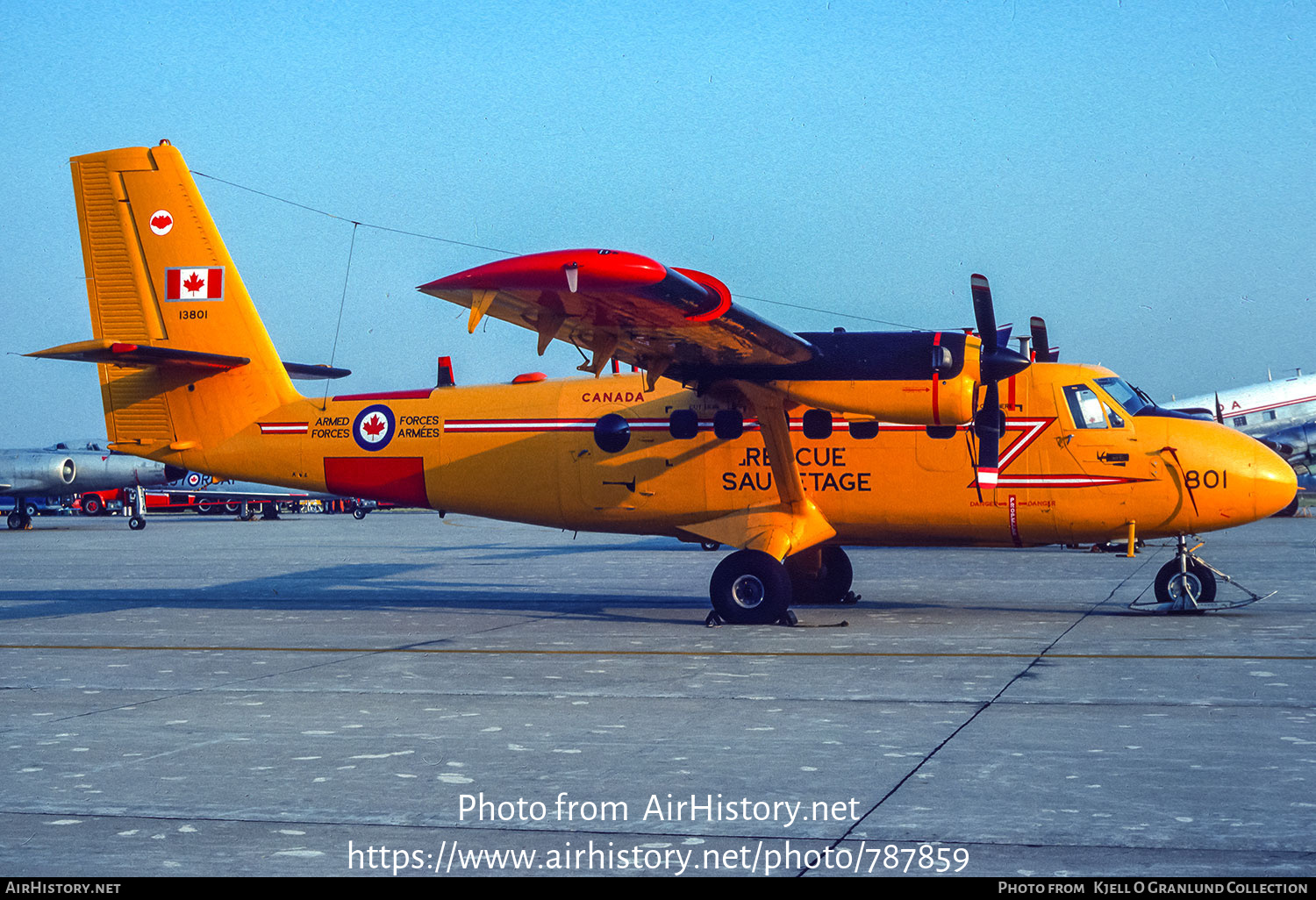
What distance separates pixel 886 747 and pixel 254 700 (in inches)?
194

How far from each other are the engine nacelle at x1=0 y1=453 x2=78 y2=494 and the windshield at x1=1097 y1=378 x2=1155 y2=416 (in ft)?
148

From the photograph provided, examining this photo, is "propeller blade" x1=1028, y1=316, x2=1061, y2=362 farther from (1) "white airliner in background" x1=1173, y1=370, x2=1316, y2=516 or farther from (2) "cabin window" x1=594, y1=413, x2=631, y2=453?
(1) "white airliner in background" x1=1173, y1=370, x2=1316, y2=516

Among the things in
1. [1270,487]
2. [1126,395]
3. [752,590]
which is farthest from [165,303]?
[1270,487]

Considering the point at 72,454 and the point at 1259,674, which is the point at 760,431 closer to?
the point at 1259,674

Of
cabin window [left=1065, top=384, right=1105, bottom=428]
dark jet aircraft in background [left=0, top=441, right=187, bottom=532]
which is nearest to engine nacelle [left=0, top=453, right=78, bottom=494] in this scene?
dark jet aircraft in background [left=0, top=441, right=187, bottom=532]

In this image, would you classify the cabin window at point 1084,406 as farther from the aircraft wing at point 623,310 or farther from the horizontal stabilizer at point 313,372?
the horizontal stabilizer at point 313,372

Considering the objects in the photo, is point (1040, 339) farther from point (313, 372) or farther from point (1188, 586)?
point (313, 372)

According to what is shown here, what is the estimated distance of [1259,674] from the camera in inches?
379

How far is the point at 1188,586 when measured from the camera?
47.0 feet

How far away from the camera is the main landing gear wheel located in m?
14.2

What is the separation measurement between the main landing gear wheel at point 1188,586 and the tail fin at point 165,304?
1194cm

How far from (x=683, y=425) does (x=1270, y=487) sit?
6.99 meters

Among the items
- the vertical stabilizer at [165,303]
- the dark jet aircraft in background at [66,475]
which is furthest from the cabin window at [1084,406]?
the dark jet aircraft in background at [66,475]

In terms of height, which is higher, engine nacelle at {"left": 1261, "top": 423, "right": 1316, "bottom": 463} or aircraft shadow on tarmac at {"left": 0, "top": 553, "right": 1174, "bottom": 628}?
engine nacelle at {"left": 1261, "top": 423, "right": 1316, "bottom": 463}
